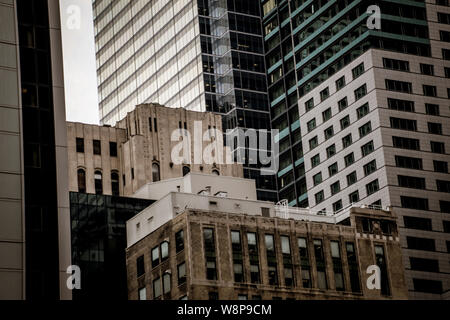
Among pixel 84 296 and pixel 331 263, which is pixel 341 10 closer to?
pixel 331 263

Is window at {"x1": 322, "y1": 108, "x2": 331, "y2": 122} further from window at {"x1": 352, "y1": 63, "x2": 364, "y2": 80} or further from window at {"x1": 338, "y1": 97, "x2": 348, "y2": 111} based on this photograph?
window at {"x1": 352, "y1": 63, "x2": 364, "y2": 80}

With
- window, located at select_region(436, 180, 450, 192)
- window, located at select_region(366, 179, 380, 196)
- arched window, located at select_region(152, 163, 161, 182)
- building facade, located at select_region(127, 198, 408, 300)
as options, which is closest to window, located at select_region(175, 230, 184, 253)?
building facade, located at select_region(127, 198, 408, 300)

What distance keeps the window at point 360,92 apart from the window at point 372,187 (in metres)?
15.0

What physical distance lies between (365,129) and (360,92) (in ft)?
21.4

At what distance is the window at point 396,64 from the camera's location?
177500mm

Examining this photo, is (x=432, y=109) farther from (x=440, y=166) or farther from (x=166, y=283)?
(x=166, y=283)

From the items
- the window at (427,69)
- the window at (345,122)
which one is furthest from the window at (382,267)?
the window at (427,69)

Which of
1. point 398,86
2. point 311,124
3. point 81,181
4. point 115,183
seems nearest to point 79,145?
point 81,181

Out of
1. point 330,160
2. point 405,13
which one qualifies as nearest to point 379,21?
point 405,13

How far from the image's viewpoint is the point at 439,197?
169 m

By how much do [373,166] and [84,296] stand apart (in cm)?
5234

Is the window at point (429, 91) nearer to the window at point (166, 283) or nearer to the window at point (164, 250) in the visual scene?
the window at point (164, 250)

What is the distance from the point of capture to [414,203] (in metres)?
166
